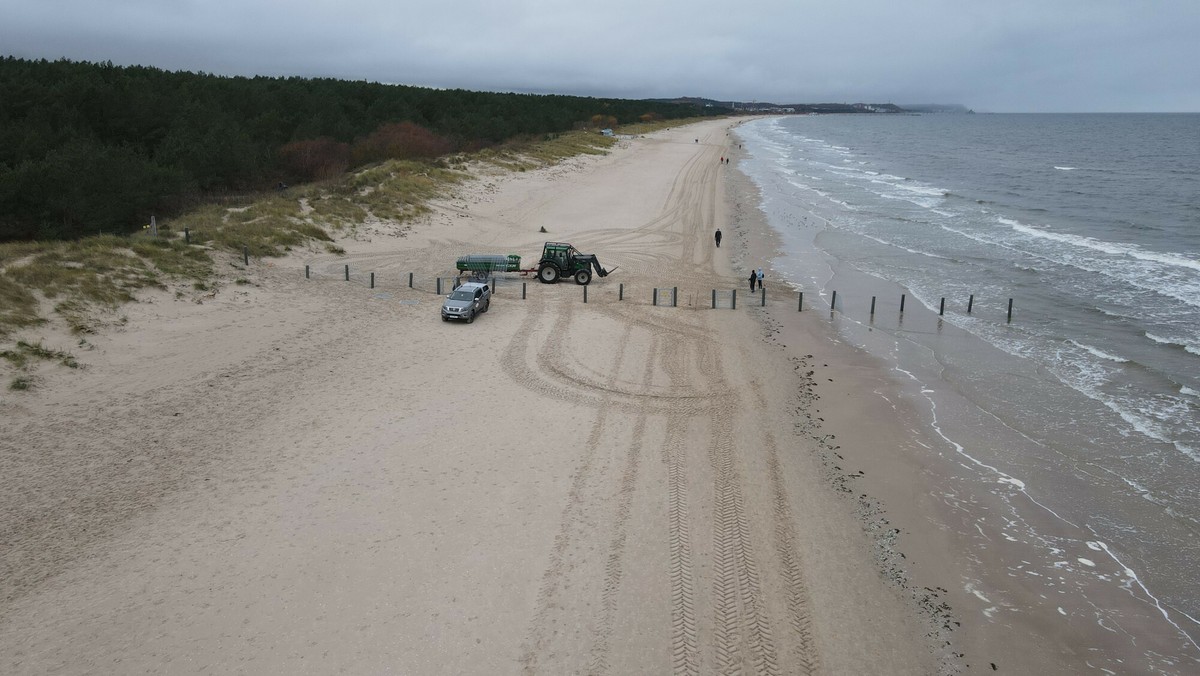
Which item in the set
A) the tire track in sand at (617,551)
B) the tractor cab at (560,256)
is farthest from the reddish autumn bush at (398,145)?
the tire track in sand at (617,551)

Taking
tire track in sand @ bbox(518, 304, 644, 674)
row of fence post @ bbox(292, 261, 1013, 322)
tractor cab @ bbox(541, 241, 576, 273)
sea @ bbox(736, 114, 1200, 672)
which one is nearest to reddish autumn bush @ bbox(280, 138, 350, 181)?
row of fence post @ bbox(292, 261, 1013, 322)

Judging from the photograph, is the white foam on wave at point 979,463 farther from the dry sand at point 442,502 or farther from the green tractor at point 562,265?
the green tractor at point 562,265

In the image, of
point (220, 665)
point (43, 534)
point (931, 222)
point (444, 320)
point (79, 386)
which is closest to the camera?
point (220, 665)

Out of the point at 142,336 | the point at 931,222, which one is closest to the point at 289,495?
the point at 142,336

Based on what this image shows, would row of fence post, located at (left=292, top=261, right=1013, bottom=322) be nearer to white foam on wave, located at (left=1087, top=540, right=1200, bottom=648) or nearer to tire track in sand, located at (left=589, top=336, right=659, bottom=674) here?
tire track in sand, located at (left=589, top=336, right=659, bottom=674)

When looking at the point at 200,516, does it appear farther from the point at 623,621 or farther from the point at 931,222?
the point at 931,222

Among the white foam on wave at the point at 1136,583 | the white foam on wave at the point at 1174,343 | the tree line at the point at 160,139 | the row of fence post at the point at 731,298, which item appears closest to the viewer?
the white foam on wave at the point at 1136,583
